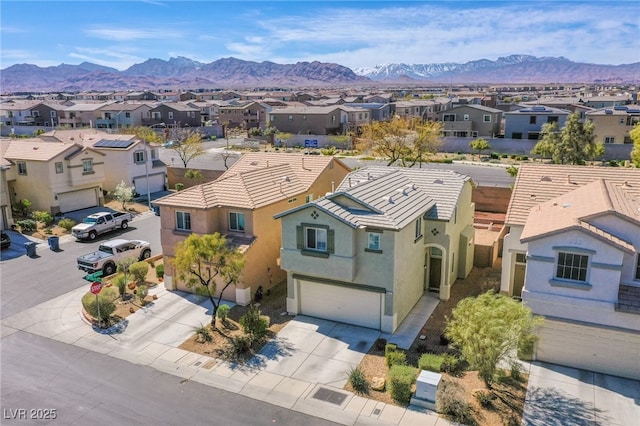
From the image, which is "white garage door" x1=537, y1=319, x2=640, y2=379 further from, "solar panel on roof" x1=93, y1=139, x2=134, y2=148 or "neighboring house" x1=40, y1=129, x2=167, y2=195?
"solar panel on roof" x1=93, y1=139, x2=134, y2=148

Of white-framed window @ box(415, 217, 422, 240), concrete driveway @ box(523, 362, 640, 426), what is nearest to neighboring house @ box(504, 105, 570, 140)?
white-framed window @ box(415, 217, 422, 240)

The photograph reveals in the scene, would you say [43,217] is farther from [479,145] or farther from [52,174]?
[479,145]

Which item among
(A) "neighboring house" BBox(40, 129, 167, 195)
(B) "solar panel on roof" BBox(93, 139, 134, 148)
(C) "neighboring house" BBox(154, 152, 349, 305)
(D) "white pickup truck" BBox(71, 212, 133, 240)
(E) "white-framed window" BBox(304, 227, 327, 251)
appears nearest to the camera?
(E) "white-framed window" BBox(304, 227, 327, 251)

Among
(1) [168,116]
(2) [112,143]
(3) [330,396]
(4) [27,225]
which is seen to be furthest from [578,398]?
(1) [168,116]

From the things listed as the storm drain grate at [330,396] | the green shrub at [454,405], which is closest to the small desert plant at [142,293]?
the storm drain grate at [330,396]

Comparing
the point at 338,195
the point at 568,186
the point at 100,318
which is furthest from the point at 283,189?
the point at 568,186

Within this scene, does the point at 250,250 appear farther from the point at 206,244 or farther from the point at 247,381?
the point at 247,381
